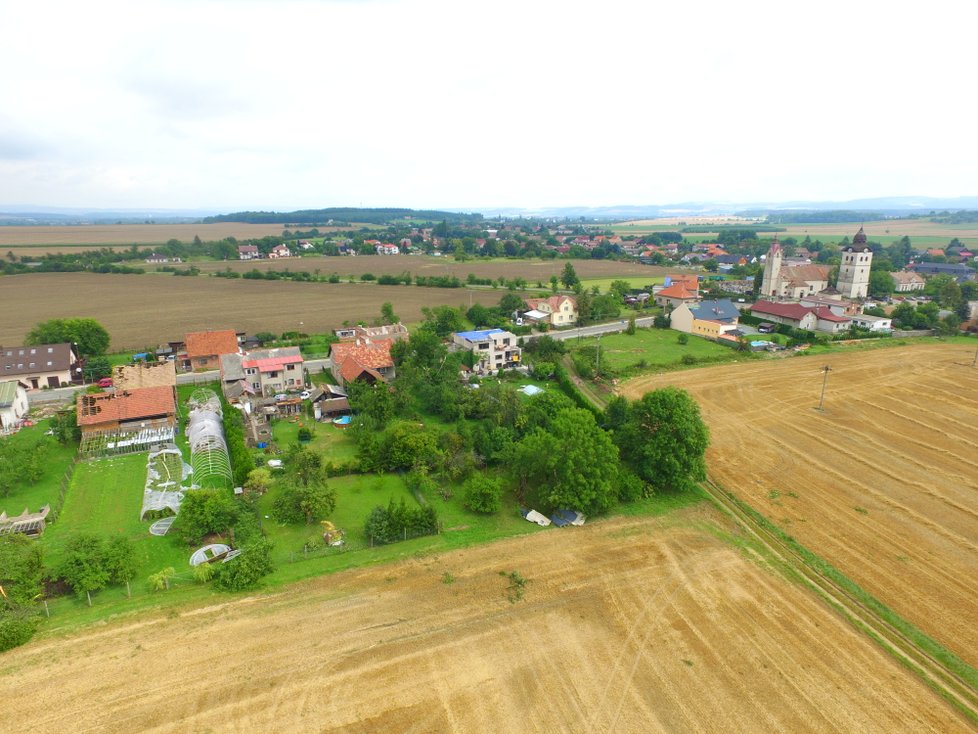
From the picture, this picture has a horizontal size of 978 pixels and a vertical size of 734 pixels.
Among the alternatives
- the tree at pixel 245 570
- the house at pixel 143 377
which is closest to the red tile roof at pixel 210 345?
the house at pixel 143 377

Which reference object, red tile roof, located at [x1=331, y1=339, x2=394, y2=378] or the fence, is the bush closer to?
the fence

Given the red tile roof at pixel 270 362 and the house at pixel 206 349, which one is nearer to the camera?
the red tile roof at pixel 270 362

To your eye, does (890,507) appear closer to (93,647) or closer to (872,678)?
(872,678)

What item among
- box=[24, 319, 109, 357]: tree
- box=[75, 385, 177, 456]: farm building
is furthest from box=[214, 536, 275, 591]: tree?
box=[24, 319, 109, 357]: tree

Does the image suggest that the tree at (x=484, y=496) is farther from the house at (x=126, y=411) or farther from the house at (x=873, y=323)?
the house at (x=873, y=323)

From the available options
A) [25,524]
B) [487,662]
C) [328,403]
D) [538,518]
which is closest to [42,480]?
[25,524]

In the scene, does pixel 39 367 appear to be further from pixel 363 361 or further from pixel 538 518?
pixel 538 518
